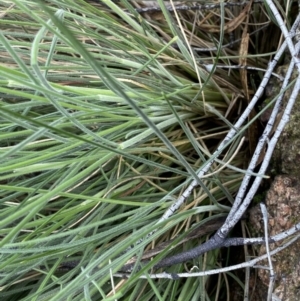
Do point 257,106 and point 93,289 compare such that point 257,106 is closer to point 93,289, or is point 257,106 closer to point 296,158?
point 296,158

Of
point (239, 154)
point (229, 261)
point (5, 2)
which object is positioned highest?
point (5, 2)

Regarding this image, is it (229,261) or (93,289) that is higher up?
→ (93,289)

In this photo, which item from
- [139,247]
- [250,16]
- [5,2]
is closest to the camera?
[139,247]

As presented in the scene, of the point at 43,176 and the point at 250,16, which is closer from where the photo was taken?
the point at 43,176

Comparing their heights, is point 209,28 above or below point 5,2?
below

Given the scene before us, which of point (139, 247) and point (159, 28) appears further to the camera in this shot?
point (159, 28)

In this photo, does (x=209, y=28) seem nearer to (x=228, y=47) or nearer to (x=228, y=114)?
(x=228, y=47)

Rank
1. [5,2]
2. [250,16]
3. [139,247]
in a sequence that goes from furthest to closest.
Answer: [250,16] < [5,2] < [139,247]

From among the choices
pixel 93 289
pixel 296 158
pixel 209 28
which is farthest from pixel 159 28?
pixel 93 289

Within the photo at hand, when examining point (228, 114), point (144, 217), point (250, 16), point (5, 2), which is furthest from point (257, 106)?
point (5, 2)
